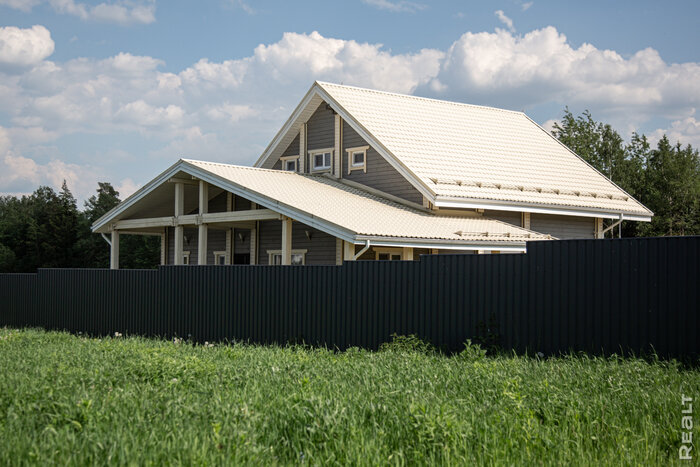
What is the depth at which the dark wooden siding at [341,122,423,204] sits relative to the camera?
940 inches

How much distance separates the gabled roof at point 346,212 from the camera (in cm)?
1817

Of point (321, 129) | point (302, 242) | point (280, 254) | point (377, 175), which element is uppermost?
point (321, 129)

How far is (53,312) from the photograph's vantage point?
838 inches

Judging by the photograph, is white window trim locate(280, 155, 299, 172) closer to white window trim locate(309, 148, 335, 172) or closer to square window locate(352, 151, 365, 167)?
white window trim locate(309, 148, 335, 172)

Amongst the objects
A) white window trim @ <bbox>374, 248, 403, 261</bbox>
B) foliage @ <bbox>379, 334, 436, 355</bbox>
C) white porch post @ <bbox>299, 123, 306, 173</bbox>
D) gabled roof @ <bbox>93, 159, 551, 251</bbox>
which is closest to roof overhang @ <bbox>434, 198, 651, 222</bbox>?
gabled roof @ <bbox>93, 159, 551, 251</bbox>

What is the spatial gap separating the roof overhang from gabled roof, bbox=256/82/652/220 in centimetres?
4

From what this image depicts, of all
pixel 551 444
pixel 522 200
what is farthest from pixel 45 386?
pixel 522 200

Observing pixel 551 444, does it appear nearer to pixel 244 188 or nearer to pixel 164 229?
pixel 244 188

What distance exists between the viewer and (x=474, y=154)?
1055 inches

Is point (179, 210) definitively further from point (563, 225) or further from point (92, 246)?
point (92, 246)

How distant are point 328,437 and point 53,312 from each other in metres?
17.2

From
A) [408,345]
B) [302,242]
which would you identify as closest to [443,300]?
[408,345]


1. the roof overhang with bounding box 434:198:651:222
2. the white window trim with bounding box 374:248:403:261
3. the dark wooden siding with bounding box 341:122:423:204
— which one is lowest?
the white window trim with bounding box 374:248:403:261

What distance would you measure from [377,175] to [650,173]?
3265cm
